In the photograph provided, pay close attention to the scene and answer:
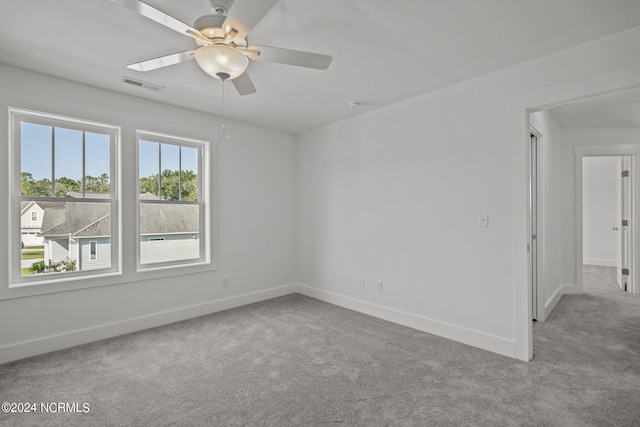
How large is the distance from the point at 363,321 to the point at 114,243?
2.87 metres

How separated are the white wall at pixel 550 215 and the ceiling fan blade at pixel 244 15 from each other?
119 inches

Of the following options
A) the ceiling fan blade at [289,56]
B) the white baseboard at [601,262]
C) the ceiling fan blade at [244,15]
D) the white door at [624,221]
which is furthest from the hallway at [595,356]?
the ceiling fan blade at [244,15]

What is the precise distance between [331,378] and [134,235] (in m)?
2.56

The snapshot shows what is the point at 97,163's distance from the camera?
329 centimetres

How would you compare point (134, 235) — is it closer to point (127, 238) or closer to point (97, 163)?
point (127, 238)

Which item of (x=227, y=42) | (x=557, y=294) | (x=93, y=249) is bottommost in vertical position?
(x=557, y=294)

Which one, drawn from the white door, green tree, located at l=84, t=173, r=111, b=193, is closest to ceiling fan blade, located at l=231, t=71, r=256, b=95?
green tree, located at l=84, t=173, r=111, b=193

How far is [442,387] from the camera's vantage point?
89.1 inches

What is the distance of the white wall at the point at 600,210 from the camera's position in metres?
6.72

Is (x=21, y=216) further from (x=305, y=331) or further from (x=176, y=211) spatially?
(x=305, y=331)

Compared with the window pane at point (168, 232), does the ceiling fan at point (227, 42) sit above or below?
above

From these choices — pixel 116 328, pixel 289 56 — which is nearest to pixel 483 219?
pixel 289 56

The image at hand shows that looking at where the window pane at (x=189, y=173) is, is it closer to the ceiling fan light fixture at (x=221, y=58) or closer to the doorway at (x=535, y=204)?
the ceiling fan light fixture at (x=221, y=58)

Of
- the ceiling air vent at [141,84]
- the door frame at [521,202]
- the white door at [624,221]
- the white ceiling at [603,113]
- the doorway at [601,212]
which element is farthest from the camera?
the doorway at [601,212]
